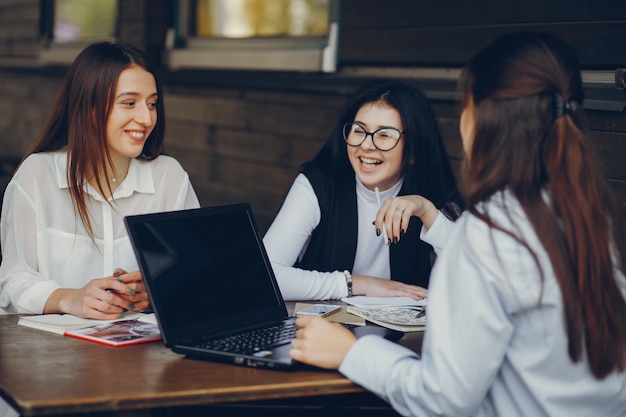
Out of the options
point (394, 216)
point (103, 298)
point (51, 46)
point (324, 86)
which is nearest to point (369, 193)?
point (394, 216)

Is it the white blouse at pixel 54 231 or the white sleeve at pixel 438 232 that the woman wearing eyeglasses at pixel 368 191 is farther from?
the white blouse at pixel 54 231

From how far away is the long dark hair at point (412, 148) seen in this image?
288 centimetres

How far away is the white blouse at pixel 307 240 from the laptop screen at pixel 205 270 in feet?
1.14

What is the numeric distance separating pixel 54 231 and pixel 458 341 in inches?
53.9

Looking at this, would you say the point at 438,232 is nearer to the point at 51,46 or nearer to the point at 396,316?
the point at 396,316

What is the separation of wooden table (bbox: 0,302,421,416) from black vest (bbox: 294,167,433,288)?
98 cm

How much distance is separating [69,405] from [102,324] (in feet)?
1.88

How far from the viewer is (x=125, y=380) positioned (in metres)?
1.71

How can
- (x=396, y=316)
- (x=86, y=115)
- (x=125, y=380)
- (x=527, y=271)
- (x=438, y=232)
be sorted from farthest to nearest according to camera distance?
(x=438, y=232)
(x=86, y=115)
(x=396, y=316)
(x=125, y=380)
(x=527, y=271)

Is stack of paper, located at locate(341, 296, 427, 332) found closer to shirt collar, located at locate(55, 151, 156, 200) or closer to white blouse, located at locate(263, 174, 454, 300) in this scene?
white blouse, located at locate(263, 174, 454, 300)

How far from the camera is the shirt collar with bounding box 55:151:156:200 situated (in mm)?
2572

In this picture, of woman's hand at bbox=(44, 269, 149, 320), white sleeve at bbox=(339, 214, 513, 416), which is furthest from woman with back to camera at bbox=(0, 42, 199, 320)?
white sleeve at bbox=(339, 214, 513, 416)

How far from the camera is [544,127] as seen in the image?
1.66 metres

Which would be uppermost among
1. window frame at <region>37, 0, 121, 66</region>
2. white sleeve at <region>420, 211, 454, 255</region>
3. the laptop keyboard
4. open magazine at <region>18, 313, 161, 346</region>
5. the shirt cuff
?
window frame at <region>37, 0, 121, 66</region>
